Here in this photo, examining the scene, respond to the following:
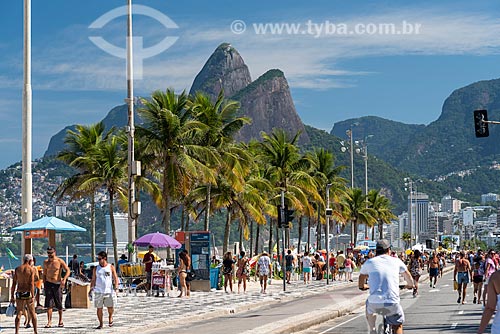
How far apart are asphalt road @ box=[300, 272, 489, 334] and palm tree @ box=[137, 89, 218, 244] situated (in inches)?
698

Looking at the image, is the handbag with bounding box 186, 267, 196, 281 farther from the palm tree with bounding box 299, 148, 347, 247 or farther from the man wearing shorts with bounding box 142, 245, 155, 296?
the palm tree with bounding box 299, 148, 347, 247

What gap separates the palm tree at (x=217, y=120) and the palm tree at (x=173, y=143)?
280 cm

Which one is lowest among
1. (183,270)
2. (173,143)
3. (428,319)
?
(428,319)

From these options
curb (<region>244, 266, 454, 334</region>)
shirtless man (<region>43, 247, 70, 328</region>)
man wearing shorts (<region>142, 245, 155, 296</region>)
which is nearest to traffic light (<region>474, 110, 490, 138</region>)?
curb (<region>244, 266, 454, 334</region>)

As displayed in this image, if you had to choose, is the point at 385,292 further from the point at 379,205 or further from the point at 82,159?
the point at 379,205

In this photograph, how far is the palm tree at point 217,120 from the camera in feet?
165

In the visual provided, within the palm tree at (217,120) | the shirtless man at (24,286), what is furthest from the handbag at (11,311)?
the palm tree at (217,120)

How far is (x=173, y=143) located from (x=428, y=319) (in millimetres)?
25406

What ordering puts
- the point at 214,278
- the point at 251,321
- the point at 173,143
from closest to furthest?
the point at 251,321
the point at 214,278
the point at 173,143

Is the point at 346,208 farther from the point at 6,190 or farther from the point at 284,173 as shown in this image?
the point at 6,190

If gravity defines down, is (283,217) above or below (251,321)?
above

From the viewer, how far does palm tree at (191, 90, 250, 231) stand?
50.4m

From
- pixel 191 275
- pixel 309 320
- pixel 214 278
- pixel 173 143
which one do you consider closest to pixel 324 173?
pixel 173 143

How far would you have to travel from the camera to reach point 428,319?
22844mm
